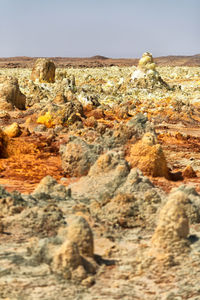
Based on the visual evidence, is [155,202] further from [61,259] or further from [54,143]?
[54,143]

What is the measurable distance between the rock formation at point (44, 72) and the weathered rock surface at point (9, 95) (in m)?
7.58

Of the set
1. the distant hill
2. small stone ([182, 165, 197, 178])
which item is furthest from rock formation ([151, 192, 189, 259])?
the distant hill

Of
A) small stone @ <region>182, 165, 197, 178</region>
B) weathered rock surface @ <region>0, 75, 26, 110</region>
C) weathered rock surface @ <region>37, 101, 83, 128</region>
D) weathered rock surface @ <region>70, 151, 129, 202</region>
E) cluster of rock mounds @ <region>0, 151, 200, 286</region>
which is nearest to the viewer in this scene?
cluster of rock mounds @ <region>0, 151, 200, 286</region>

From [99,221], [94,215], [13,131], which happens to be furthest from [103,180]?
[13,131]

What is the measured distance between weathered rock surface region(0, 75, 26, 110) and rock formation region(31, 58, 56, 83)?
7581mm

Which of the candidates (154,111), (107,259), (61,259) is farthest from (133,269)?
(154,111)

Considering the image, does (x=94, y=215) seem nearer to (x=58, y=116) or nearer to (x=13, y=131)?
(x=13, y=131)

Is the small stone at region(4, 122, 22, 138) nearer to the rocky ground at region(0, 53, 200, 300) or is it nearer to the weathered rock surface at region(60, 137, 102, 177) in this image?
the rocky ground at region(0, 53, 200, 300)

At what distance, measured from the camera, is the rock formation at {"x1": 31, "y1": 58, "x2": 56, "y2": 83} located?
28531mm

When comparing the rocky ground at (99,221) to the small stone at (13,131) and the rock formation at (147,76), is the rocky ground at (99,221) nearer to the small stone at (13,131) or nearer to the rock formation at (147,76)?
the small stone at (13,131)

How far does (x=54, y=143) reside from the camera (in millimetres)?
13570

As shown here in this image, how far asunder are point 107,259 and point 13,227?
1285 millimetres

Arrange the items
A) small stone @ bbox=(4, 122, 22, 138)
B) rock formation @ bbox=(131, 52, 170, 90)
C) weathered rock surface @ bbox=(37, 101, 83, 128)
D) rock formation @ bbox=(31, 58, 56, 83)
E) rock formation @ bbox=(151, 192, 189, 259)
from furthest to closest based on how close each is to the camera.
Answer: rock formation @ bbox=(31, 58, 56, 83) < rock formation @ bbox=(131, 52, 170, 90) < weathered rock surface @ bbox=(37, 101, 83, 128) < small stone @ bbox=(4, 122, 22, 138) < rock formation @ bbox=(151, 192, 189, 259)

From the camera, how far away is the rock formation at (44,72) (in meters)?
28.5
